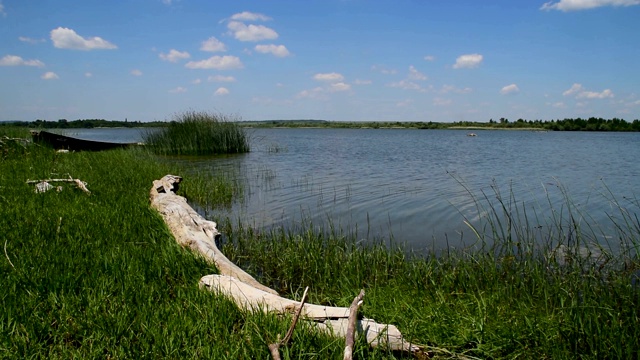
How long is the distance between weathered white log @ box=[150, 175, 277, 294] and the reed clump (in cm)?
1593

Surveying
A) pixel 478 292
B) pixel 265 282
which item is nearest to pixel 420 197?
pixel 265 282

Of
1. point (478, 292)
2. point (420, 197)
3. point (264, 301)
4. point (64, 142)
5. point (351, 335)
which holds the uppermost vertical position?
point (64, 142)

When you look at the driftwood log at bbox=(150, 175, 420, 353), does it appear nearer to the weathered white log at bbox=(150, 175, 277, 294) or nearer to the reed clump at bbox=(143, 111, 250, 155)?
the weathered white log at bbox=(150, 175, 277, 294)

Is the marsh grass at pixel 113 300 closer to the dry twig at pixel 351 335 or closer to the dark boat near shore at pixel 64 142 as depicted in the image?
the dry twig at pixel 351 335

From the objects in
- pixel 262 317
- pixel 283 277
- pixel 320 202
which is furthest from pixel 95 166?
pixel 262 317

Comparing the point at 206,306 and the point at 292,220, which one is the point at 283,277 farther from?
the point at 292,220

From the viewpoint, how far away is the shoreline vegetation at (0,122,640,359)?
288cm

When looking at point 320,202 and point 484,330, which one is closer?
point 484,330

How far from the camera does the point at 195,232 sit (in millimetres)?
5625

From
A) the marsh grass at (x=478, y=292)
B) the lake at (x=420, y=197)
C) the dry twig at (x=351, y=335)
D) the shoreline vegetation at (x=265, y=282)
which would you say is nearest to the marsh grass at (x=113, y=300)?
the shoreline vegetation at (x=265, y=282)

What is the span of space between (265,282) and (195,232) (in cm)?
121

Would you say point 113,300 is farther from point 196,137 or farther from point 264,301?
point 196,137

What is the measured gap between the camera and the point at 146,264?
4.23 metres

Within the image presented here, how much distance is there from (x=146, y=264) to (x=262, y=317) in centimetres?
173
